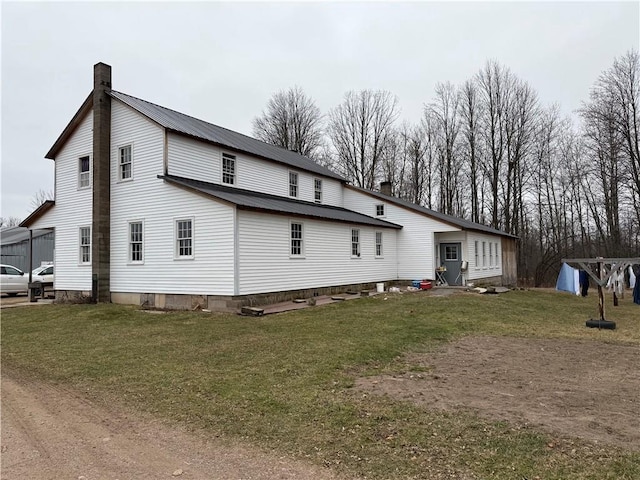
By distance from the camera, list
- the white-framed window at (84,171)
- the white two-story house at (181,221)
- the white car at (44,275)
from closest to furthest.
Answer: the white two-story house at (181,221)
the white-framed window at (84,171)
the white car at (44,275)

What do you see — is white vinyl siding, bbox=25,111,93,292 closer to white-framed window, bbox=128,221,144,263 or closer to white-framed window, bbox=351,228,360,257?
white-framed window, bbox=128,221,144,263

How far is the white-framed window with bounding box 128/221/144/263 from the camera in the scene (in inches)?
666

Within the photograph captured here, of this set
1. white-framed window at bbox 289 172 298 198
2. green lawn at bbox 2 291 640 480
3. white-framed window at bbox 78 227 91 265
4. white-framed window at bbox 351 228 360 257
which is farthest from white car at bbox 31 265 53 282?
white-framed window at bbox 351 228 360 257

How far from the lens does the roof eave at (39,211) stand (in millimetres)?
19742

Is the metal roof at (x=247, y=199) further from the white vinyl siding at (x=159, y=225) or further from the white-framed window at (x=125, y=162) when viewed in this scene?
the white-framed window at (x=125, y=162)

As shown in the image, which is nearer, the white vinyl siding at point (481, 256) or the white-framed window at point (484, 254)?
the white vinyl siding at point (481, 256)

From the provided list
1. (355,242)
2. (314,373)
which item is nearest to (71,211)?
(355,242)

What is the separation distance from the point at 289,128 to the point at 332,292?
29.0 metres

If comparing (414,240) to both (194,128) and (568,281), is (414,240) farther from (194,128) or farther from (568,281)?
(194,128)

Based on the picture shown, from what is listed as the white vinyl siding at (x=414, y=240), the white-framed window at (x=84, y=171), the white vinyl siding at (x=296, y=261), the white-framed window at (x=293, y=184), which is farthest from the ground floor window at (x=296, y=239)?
the white-framed window at (x=84, y=171)

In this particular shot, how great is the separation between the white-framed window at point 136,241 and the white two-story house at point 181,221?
0.05m

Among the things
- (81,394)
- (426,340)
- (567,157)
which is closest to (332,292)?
(426,340)

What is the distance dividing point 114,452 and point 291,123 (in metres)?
42.6

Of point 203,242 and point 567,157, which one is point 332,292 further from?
point 567,157
